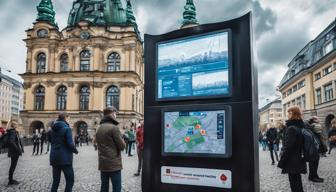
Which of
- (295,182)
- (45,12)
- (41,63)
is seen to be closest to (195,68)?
(295,182)

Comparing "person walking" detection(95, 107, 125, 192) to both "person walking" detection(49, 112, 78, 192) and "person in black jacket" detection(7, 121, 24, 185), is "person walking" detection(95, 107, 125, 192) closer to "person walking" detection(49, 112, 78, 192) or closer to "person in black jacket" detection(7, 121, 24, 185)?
"person walking" detection(49, 112, 78, 192)

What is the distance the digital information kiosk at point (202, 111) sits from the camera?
4504 mm

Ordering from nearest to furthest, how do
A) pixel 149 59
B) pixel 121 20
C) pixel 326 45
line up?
pixel 149 59 < pixel 326 45 < pixel 121 20

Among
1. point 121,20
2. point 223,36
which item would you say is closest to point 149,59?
point 223,36

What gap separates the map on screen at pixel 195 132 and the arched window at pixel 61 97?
55097mm

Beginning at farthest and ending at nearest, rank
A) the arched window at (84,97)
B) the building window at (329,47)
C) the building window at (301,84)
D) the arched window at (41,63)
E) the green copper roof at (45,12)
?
the green copper roof at (45,12) → the arched window at (41,63) → the arched window at (84,97) → the building window at (301,84) → the building window at (329,47)

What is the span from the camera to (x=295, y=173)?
5645 mm

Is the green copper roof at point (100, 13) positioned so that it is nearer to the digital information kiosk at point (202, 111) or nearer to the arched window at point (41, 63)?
the arched window at point (41, 63)

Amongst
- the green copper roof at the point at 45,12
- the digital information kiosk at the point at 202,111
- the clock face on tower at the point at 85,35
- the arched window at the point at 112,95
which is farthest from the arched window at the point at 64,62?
the digital information kiosk at the point at 202,111

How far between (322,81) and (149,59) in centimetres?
3972

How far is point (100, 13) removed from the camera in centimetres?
6047

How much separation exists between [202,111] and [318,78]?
41.8 metres

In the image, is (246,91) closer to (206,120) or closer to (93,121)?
(206,120)

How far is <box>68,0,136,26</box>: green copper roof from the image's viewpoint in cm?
6003
